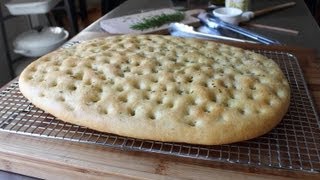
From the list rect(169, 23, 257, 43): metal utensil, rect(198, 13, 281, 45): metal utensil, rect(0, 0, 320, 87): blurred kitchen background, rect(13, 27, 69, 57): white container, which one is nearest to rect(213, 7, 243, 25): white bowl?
rect(198, 13, 281, 45): metal utensil

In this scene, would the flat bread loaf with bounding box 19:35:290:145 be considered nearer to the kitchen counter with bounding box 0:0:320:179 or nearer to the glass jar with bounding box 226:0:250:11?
the kitchen counter with bounding box 0:0:320:179

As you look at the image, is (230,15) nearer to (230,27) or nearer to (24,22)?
(230,27)

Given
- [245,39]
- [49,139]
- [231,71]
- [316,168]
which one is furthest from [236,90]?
[245,39]

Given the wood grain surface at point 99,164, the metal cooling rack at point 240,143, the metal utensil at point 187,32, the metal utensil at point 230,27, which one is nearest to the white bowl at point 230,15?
the metal utensil at point 230,27

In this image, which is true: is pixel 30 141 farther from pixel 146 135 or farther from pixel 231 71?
pixel 231 71

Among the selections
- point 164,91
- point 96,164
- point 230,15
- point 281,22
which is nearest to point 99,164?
point 96,164

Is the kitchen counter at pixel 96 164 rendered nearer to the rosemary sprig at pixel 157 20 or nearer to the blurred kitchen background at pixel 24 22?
the rosemary sprig at pixel 157 20
